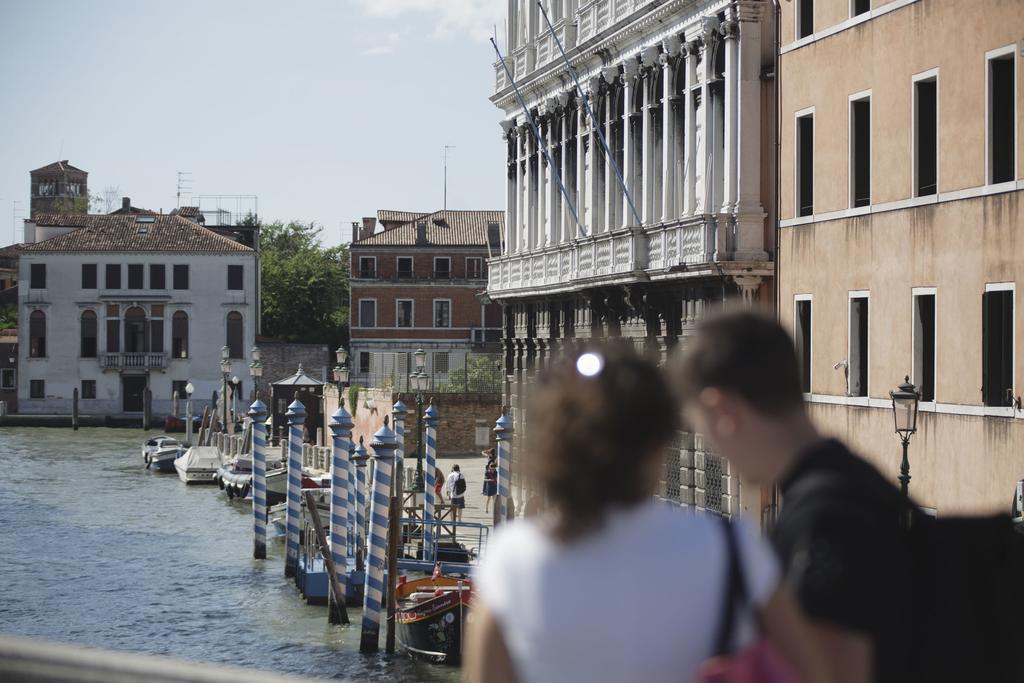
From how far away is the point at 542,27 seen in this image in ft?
92.1

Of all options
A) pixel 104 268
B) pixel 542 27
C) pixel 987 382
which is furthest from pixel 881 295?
pixel 104 268

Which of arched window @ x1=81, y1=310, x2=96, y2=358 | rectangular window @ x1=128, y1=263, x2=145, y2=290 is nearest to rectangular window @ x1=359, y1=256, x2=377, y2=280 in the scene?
rectangular window @ x1=128, y1=263, x2=145, y2=290

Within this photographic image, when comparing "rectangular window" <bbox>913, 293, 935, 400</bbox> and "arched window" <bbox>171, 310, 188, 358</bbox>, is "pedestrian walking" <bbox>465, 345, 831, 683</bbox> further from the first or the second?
"arched window" <bbox>171, 310, 188, 358</bbox>

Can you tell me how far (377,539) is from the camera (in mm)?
19422

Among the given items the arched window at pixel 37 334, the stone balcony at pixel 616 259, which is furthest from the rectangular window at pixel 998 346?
the arched window at pixel 37 334

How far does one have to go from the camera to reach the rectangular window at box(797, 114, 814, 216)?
18375 mm

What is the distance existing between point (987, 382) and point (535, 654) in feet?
41.5

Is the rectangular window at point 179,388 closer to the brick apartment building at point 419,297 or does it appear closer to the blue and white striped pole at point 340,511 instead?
the brick apartment building at point 419,297

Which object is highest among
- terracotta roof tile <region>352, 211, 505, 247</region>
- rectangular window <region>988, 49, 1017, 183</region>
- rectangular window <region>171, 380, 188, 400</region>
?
terracotta roof tile <region>352, 211, 505, 247</region>

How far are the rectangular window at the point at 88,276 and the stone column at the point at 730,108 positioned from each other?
49532 millimetres

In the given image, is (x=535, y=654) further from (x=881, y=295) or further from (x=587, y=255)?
(x=587, y=255)

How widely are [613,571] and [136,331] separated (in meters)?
65.5

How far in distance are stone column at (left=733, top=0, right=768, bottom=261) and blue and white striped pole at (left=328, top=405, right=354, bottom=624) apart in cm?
619

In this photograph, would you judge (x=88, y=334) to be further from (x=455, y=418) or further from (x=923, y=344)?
(x=923, y=344)
